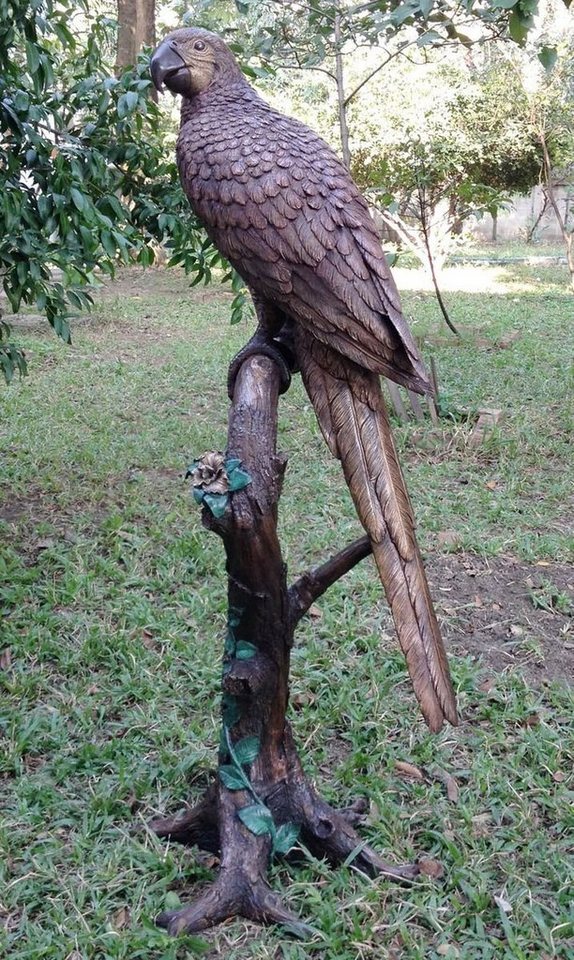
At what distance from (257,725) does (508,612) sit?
5.16 feet

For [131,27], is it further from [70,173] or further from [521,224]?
[521,224]

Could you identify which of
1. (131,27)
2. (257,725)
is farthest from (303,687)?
(131,27)

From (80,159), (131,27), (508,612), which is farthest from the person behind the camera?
(131,27)

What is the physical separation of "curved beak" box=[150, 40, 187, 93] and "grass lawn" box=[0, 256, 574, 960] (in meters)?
1.91

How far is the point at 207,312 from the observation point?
28.6ft

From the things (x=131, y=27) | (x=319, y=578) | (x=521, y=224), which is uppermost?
(x=131, y=27)

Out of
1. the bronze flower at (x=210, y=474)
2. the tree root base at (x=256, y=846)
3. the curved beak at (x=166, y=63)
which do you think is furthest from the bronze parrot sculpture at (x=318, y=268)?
the tree root base at (x=256, y=846)

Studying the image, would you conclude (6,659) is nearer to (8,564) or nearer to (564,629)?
(8,564)

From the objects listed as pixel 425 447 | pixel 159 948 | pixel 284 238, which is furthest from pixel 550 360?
pixel 159 948

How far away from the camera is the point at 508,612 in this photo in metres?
3.20

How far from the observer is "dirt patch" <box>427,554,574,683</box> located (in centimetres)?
293

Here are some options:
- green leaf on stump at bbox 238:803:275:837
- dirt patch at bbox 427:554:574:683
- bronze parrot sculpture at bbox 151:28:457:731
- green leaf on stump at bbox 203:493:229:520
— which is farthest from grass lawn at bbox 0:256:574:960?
green leaf on stump at bbox 203:493:229:520

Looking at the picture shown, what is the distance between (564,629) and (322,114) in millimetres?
8443

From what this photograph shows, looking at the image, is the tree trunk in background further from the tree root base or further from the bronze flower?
the tree root base
